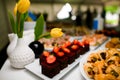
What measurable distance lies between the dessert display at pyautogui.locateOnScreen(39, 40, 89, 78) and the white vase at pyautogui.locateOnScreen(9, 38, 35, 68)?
0.21 feet

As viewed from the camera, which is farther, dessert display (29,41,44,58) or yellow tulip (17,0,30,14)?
dessert display (29,41,44,58)

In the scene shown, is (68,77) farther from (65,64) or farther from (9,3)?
(9,3)

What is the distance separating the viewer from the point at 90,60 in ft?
2.06

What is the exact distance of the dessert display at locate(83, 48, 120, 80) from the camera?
1.61ft

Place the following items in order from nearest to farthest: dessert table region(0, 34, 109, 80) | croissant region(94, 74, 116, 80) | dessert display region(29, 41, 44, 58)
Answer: croissant region(94, 74, 116, 80), dessert table region(0, 34, 109, 80), dessert display region(29, 41, 44, 58)

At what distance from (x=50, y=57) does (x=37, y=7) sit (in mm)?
1056

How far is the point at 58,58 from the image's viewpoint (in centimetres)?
62

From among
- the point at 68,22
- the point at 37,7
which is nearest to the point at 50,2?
the point at 37,7

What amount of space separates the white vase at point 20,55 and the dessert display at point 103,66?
272 mm

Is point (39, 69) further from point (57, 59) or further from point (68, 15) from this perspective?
point (68, 15)

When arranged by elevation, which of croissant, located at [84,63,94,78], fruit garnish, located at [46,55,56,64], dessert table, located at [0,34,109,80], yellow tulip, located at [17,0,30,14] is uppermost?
yellow tulip, located at [17,0,30,14]

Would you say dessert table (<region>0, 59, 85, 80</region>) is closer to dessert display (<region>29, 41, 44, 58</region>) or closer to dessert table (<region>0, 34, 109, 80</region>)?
dessert table (<region>0, 34, 109, 80</region>)

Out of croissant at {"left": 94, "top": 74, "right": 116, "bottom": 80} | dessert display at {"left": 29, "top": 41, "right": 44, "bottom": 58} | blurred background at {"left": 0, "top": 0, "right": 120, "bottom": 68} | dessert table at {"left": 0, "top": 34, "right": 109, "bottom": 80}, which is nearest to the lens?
croissant at {"left": 94, "top": 74, "right": 116, "bottom": 80}

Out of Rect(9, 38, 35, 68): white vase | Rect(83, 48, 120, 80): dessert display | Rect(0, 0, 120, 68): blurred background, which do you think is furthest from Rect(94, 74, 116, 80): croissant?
Rect(0, 0, 120, 68): blurred background
